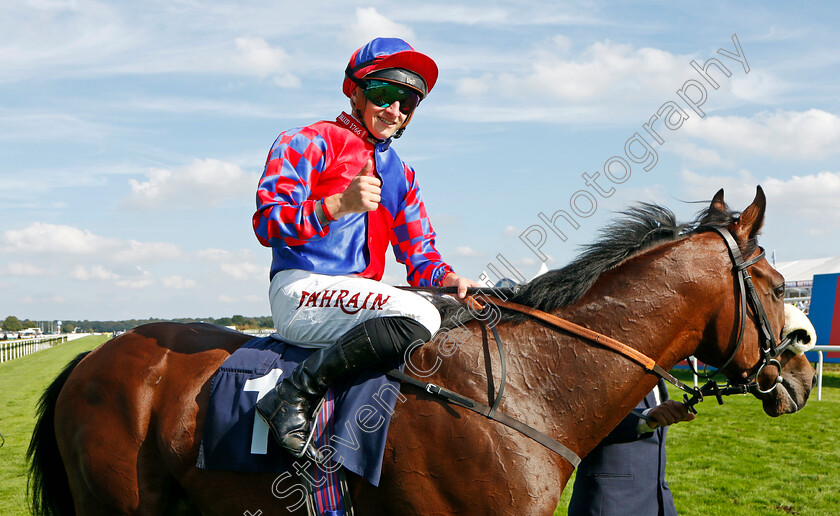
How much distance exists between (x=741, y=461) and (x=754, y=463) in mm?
151

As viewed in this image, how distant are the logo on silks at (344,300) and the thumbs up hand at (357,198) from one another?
33 cm

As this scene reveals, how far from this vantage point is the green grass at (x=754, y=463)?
20.3ft

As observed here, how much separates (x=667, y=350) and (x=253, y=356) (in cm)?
160

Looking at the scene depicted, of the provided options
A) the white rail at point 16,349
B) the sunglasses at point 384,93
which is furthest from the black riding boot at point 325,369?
the white rail at point 16,349

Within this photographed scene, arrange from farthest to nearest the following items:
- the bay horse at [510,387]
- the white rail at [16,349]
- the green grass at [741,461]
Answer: the white rail at [16,349] → the green grass at [741,461] → the bay horse at [510,387]

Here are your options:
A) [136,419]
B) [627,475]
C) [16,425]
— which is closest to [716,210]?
[627,475]

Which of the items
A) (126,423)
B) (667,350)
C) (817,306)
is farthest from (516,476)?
(817,306)

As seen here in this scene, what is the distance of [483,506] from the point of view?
83.5 inches

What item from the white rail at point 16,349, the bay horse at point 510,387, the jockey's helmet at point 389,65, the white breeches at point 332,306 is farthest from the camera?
the white rail at point 16,349

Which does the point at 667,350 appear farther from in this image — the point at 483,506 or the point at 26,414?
the point at 26,414

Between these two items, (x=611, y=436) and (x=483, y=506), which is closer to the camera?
(x=483, y=506)

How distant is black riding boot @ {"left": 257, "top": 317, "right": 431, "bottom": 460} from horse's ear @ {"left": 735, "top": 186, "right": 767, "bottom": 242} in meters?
1.30

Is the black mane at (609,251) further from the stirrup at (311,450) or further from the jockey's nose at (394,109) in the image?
the jockey's nose at (394,109)

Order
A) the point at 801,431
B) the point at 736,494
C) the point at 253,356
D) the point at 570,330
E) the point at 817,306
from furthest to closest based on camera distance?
the point at 817,306 → the point at 801,431 → the point at 736,494 → the point at 253,356 → the point at 570,330
